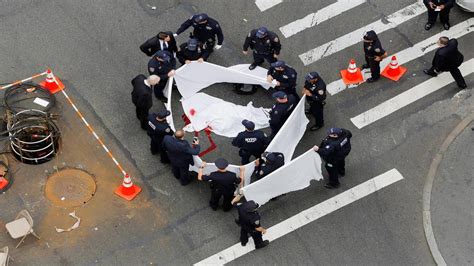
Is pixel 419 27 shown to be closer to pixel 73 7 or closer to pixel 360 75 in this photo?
pixel 360 75

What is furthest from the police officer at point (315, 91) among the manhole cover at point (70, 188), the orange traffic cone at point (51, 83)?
the orange traffic cone at point (51, 83)

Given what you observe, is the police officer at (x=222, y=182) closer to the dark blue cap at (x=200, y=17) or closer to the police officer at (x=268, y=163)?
the police officer at (x=268, y=163)

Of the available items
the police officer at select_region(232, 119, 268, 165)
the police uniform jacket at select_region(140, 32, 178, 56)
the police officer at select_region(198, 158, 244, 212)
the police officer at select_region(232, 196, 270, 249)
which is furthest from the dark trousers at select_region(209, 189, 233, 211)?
the police uniform jacket at select_region(140, 32, 178, 56)

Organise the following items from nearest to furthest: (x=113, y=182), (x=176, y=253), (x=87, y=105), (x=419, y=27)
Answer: (x=176, y=253), (x=113, y=182), (x=87, y=105), (x=419, y=27)

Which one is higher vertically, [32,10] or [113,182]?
[32,10]

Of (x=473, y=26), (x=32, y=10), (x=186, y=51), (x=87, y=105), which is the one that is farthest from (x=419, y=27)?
(x=32, y=10)

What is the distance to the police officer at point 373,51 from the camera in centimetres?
2139

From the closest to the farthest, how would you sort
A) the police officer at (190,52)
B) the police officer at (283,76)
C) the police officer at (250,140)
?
the police officer at (250,140) < the police officer at (283,76) < the police officer at (190,52)

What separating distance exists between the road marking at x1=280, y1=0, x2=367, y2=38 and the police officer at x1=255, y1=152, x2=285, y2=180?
5.26m

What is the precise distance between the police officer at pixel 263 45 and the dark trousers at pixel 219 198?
428 cm

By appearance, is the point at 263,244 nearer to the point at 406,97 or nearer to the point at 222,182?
the point at 222,182

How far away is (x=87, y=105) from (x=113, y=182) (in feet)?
8.31

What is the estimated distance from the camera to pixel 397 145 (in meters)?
20.6

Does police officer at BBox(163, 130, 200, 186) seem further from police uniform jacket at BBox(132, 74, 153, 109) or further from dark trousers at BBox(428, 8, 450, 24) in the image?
dark trousers at BBox(428, 8, 450, 24)
